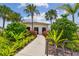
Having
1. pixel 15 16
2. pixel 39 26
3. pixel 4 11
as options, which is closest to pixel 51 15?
pixel 39 26

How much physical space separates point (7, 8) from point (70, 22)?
74cm

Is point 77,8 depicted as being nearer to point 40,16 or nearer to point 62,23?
point 62,23

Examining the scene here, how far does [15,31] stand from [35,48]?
0.30 meters

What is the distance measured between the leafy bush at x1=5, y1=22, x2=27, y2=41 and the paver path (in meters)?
0.15

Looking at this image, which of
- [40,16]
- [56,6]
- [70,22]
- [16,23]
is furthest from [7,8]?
[70,22]

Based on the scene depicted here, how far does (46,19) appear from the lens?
2807mm

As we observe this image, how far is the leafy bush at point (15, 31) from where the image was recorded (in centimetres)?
280

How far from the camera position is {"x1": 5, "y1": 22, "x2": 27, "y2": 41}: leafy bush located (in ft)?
9.18

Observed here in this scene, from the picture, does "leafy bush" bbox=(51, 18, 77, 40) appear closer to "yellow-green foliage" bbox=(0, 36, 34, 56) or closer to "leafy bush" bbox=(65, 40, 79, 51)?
"leafy bush" bbox=(65, 40, 79, 51)

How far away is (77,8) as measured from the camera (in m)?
2.78

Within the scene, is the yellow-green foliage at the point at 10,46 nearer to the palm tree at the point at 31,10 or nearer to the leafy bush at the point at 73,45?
the palm tree at the point at 31,10

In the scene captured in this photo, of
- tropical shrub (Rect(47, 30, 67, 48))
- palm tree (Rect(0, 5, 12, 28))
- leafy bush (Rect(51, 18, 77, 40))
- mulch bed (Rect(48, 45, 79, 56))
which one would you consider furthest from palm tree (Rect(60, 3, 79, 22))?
palm tree (Rect(0, 5, 12, 28))

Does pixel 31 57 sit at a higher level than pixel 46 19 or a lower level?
lower

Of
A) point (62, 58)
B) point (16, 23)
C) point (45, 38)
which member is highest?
point (16, 23)
